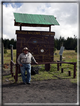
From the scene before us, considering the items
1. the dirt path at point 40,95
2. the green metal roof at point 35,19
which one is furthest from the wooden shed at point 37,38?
the dirt path at point 40,95

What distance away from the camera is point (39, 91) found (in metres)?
5.36

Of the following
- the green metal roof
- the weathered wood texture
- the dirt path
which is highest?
the green metal roof

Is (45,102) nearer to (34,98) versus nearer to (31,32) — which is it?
(34,98)

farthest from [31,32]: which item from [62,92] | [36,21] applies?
[62,92]

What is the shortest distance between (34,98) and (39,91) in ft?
2.70

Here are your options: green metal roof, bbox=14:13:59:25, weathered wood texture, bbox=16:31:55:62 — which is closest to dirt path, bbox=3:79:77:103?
weathered wood texture, bbox=16:31:55:62

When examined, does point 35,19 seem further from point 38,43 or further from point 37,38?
point 38,43

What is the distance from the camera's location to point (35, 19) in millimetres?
9328

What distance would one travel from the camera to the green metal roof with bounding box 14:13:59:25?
8856 millimetres

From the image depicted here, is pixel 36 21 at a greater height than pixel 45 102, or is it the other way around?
pixel 36 21

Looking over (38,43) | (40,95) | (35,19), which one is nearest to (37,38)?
(38,43)

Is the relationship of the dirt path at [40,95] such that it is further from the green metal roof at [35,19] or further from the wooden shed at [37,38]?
the green metal roof at [35,19]

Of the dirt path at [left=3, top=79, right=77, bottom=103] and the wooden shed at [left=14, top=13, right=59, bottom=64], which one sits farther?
the wooden shed at [left=14, top=13, right=59, bottom=64]

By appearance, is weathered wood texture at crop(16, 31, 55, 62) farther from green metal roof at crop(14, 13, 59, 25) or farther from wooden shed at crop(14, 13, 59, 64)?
green metal roof at crop(14, 13, 59, 25)
